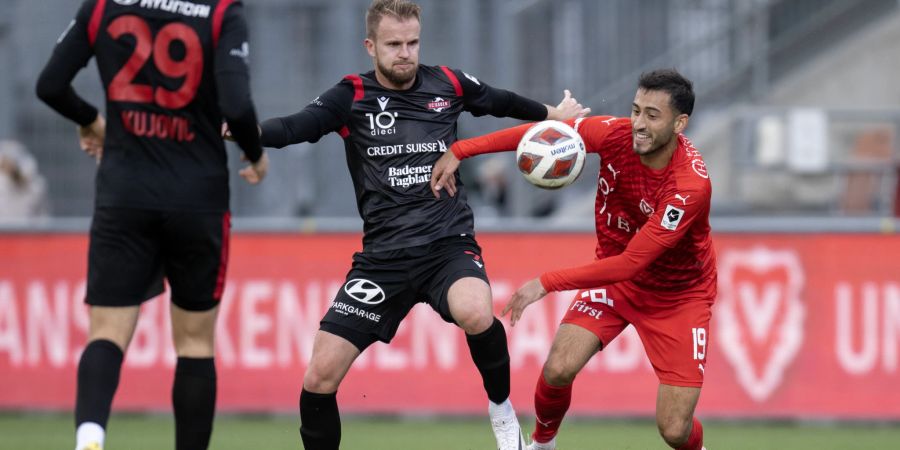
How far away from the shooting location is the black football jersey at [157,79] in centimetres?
559

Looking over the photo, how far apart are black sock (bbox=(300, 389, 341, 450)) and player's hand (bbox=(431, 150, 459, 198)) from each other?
114 cm

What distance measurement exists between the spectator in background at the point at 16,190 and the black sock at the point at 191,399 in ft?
21.2

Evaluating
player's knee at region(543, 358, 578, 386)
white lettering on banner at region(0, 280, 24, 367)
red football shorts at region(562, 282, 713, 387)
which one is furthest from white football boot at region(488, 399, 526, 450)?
white lettering on banner at region(0, 280, 24, 367)

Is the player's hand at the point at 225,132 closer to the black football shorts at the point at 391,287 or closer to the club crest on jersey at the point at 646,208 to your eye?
the black football shorts at the point at 391,287

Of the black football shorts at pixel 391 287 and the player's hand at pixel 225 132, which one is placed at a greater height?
the player's hand at pixel 225 132

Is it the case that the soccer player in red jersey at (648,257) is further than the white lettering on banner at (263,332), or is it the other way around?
the white lettering on banner at (263,332)

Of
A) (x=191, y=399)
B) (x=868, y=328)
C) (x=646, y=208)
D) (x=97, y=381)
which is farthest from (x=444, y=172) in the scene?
(x=868, y=328)

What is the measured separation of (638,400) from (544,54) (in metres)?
3.47

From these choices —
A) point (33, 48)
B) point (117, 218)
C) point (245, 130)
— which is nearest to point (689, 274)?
point (245, 130)

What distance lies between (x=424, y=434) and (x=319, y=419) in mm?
3351

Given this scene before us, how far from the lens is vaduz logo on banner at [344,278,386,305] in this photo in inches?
252

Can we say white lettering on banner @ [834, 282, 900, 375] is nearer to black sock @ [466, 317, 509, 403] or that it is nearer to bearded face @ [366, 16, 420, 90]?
black sock @ [466, 317, 509, 403]

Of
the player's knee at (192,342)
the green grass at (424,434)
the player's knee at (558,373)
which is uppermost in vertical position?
the player's knee at (192,342)

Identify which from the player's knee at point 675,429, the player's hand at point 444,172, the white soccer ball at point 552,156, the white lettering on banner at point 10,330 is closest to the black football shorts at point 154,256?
the player's hand at point 444,172
